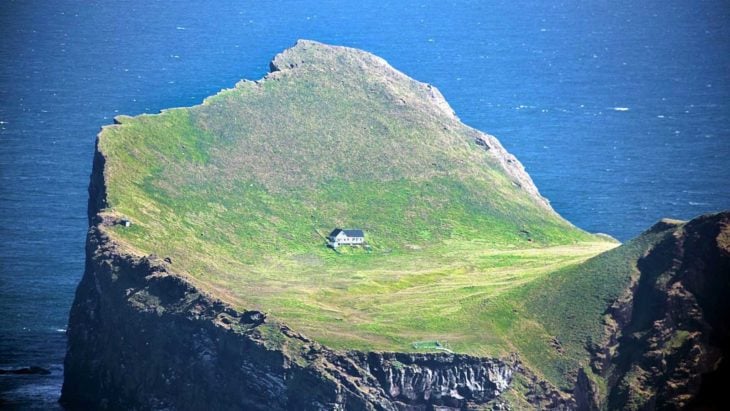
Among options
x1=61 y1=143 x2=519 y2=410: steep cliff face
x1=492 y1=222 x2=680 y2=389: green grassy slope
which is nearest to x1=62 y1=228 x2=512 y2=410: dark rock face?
x1=61 y1=143 x2=519 y2=410: steep cliff face

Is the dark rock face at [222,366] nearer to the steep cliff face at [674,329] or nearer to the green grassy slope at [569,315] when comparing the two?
the green grassy slope at [569,315]

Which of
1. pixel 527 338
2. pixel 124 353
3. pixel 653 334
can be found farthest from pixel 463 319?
pixel 124 353

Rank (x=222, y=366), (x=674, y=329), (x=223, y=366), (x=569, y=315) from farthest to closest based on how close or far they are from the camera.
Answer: (x=569, y=315)
(x=674, y=329)
(x=222, y=366)
(x=223, y=366)

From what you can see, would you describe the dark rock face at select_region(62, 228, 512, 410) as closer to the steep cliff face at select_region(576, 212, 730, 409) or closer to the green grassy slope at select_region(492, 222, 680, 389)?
the green grassy slope at select_region(492, 222, 680, 389)

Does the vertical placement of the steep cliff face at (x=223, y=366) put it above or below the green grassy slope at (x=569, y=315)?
below

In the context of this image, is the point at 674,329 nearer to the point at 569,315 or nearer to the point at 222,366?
the point at 569,315

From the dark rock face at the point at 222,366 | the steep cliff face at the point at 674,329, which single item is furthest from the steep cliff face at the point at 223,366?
the steep cliff face at the point at 674,329

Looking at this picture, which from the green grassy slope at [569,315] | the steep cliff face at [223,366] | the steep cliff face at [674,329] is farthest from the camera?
the green grassy slope at [569,315]

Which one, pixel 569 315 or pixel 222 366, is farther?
pixel 569 315

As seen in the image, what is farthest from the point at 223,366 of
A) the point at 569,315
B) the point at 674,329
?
the point at 674,329
